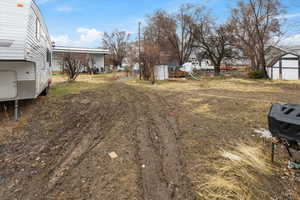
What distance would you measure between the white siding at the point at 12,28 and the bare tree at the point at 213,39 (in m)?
22.9

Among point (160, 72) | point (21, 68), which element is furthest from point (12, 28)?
point (160, 72)

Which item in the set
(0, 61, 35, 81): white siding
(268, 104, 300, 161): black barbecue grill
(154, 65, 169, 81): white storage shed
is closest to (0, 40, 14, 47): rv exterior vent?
(0, 61, 35, 81): white siding

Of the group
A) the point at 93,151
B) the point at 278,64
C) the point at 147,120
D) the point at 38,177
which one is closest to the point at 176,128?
the point at 147,120

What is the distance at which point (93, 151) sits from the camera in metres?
3.08

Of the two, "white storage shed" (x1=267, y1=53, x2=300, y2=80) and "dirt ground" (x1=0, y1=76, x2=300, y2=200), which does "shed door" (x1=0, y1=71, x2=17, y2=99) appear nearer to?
"dirt ground" (x1=0, y1=76, x2=300, y2=200)

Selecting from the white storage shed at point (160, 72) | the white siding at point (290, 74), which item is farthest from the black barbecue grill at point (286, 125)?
the white siding at point (290, 74)

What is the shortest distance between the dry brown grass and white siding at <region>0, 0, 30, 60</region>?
4593mm

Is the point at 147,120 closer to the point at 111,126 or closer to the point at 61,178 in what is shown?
the point at 111,126

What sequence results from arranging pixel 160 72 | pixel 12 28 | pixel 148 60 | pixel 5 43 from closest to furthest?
pixel 5 43 → pixel 12 28 → pixel 148 60 → pixel 160 72

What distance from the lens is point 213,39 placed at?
2367 centimetres

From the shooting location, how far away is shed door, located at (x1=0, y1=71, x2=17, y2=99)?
461 centimetres

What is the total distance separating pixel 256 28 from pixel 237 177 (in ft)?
65.6

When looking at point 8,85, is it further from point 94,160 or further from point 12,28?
point 94,160

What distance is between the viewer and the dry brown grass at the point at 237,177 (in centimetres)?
204
